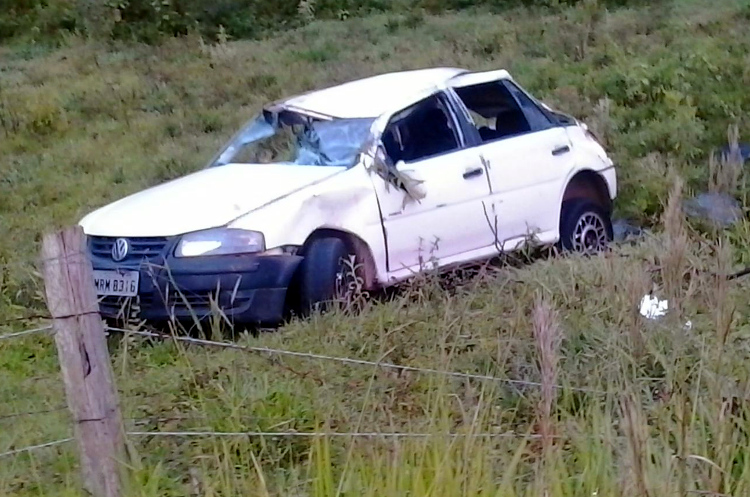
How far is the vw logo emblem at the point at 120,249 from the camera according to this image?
19.4 feet

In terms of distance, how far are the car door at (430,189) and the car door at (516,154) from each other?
145 millimetres

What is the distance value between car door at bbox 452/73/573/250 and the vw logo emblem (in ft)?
7.46

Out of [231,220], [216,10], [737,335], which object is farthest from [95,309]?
[216,10]

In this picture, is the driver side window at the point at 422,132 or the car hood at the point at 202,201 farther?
the driver side window at the point at 422,132

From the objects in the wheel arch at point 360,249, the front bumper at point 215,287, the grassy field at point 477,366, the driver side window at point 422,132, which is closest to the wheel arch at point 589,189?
the grassy field at point 477,366

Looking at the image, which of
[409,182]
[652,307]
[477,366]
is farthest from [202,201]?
[652,307]

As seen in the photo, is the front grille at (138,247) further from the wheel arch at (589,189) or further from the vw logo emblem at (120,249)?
the wheel arch at (589,189)

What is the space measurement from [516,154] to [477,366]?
2530 mm

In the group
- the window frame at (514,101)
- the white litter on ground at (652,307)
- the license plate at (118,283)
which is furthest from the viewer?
the window frame at (514,101)

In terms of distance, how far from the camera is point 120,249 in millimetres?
5938

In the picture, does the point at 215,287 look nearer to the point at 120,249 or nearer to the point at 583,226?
the point at 120,249

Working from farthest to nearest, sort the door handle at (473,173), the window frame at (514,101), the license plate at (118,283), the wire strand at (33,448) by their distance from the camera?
the window frame at (514,101) → the door handle at (473,173) → the license plate at (118,283) → the wire strand at (33,448)

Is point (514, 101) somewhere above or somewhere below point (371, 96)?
below

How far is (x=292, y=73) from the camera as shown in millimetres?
13531
